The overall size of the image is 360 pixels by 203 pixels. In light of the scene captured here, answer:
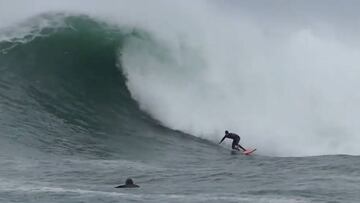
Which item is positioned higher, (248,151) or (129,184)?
(248,151)

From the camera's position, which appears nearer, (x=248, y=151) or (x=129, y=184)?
(x=129, y=184)

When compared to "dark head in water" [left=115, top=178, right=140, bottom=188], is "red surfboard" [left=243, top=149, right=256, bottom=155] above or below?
above

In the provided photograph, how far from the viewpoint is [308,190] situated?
61.7 ft

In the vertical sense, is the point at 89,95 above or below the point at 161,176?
above

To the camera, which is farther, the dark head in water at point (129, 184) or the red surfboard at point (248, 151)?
the red surfboard at point (248, 151)

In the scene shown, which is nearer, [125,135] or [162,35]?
[125,135]

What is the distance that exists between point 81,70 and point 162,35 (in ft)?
16.9

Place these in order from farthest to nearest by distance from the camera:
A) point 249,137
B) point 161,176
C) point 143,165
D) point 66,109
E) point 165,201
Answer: point 249,137
point 66,109
point 143,165
point 161,176
point 165,201

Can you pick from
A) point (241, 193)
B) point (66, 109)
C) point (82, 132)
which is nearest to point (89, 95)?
point (66, 109)

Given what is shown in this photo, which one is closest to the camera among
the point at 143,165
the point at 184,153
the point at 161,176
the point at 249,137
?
the point at 161,176

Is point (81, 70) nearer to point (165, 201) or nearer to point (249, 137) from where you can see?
point (249, 137)

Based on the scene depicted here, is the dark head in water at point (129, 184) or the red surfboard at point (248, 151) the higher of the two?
the red surfboard at point (248, 151)

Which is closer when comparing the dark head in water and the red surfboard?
the dark head in water

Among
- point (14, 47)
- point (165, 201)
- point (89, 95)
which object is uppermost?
point (14, 47)
